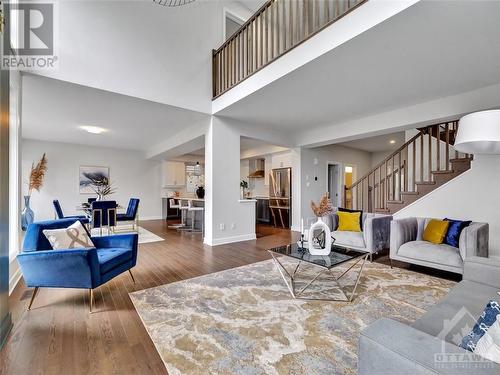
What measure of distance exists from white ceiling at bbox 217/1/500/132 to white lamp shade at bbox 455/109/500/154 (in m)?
0.82

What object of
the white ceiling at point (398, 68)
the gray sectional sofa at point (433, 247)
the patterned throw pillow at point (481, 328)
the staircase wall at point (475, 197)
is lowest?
the gray sectional sofa at point (433, 247)

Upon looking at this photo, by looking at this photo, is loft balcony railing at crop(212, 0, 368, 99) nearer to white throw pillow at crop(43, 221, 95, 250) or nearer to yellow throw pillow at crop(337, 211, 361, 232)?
yellow throw pillow at crop(337, 211, 361, 232)

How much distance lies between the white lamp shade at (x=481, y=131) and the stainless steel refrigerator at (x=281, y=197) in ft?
15.7

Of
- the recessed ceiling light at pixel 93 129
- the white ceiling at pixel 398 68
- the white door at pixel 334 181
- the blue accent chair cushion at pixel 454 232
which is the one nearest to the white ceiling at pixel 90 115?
the recessed ceiling light at pixel 93 129

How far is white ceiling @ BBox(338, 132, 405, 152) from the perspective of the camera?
23.2ft

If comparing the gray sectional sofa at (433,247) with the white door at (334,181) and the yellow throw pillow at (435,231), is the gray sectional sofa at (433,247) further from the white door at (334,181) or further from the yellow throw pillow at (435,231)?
the white door at (334,181)

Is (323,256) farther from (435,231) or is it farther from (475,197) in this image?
(475,197)

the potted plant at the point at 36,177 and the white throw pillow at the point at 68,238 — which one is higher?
the potted plant at the point at 36,177

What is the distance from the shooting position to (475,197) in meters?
3.86

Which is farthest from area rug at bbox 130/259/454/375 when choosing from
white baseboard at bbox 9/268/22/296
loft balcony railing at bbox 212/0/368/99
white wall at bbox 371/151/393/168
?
white wall at bbox 371/151/393/168

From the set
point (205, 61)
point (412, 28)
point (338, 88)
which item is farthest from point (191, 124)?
point (412, 28)

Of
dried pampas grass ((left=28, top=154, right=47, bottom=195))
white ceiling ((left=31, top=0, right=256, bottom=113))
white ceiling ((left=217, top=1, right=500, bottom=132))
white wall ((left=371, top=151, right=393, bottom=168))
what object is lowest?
dried pampas grass ((left=28, top=154, right=47, bottom=195))

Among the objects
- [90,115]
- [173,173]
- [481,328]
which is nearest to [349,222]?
[481,328]

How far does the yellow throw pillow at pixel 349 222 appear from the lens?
422 centimetres
